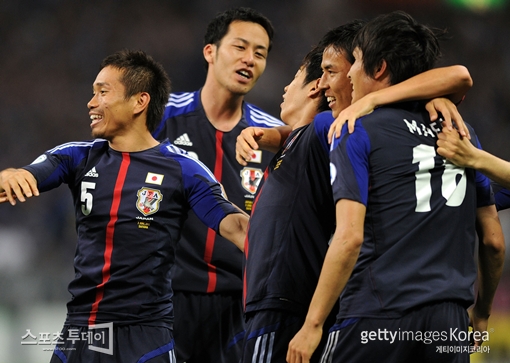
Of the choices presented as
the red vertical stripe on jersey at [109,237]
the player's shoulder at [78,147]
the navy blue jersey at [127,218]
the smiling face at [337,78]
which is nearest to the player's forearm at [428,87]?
the smiling face at [337,78]

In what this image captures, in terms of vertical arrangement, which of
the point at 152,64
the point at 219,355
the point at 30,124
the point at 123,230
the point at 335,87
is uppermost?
the point at 30,124

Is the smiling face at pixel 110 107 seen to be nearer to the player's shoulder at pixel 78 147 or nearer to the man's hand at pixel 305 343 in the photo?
the player's shoulder at pixel 78 147

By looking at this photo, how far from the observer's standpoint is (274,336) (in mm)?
3350

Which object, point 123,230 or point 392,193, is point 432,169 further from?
A: point 123,230

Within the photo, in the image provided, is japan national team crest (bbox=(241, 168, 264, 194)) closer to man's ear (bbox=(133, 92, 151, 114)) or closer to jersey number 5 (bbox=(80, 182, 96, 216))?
man's ear (bbox=(133, 92, 151, 114))

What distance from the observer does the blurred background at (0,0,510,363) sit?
12.9 metres

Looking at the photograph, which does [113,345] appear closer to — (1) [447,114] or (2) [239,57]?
(1) [447,114]

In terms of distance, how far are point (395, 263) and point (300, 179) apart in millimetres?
739

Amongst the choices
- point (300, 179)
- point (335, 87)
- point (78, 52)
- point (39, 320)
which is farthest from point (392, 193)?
point (78, 52)

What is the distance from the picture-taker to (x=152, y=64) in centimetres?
464

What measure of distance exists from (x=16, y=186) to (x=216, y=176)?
1767 millimetres

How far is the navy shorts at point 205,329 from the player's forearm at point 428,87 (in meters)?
2.48

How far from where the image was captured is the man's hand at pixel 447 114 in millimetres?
3135

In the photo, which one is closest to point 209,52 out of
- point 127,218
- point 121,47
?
point 127,218
